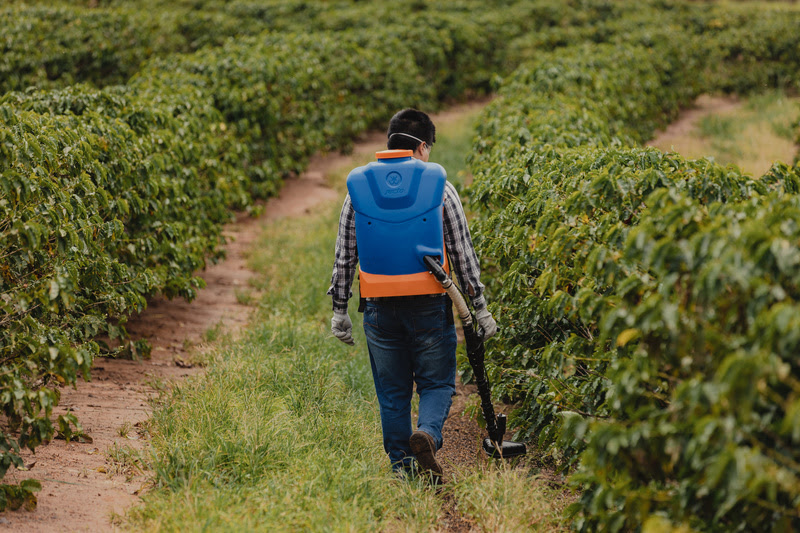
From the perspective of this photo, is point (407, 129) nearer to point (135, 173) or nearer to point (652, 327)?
point (652, 327)

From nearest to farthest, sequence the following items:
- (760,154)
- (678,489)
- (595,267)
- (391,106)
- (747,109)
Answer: (678,489), (595,267), (760,154), (391,106), (747,109)

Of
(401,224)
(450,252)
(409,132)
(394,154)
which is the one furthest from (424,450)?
(409,132)

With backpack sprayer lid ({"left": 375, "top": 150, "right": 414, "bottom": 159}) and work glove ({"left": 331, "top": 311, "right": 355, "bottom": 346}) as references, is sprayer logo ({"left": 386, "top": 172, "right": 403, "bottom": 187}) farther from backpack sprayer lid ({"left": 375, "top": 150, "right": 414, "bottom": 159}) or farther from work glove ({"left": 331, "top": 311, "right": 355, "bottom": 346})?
work glove ({"left": 331, "top": 311, "right": 355, "bottom": 346})

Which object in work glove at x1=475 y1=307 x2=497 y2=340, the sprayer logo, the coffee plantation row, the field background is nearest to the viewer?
the coffee plantation row

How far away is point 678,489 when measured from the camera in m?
2.56

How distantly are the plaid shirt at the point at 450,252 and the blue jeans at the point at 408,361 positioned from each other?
0.61 ft

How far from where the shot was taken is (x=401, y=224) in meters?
3.43

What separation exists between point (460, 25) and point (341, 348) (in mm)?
12114

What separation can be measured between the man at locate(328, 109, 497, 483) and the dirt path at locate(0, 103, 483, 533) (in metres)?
0.49

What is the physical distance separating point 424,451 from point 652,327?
1.55 metres

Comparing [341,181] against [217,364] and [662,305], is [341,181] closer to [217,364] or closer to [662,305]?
[217,364]

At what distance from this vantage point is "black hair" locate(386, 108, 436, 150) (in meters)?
3.65

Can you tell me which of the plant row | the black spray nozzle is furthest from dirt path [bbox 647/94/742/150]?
the black spray nozzle

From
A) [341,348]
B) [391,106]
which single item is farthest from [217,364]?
[391,106]
